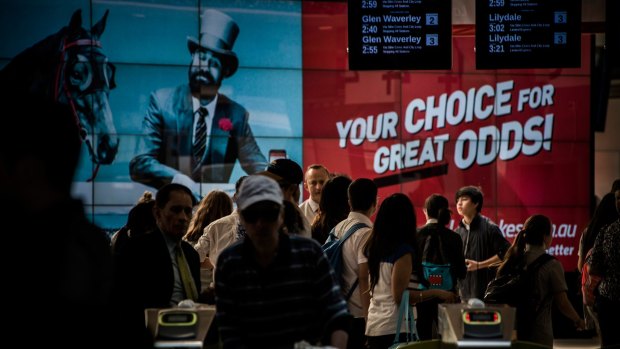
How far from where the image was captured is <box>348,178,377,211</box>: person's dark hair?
6.42m

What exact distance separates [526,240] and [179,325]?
3714 millimetres

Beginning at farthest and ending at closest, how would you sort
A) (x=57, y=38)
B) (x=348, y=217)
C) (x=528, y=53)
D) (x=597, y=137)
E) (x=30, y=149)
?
(x=597, y=137) → (x=57, y=38) → (x=528, y=53) → (x=348, y=217) → (x=30, y=149)

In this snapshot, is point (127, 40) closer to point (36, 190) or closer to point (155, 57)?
point (155, 57)

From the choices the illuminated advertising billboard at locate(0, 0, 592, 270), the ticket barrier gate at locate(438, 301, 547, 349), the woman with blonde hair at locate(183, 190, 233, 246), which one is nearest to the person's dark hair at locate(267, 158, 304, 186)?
the ticket barrier gate at locate(438, 301, 547, 349)

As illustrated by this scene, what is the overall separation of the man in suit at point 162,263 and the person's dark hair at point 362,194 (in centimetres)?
146

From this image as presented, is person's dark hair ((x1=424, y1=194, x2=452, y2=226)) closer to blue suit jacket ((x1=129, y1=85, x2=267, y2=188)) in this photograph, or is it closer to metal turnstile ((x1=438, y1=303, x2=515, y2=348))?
metal turnstile ((x1=438, y1=303, x2=515, y2=348))

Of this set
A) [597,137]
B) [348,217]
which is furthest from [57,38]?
[597,137]

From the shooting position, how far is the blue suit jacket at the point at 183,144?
42.5 feet

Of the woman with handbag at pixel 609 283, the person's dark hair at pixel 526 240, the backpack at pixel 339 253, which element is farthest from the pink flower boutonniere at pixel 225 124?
the backpack at pixel 339 253

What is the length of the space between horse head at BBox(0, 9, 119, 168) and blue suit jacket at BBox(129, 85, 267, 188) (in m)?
0.45

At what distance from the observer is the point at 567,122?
14023 mm

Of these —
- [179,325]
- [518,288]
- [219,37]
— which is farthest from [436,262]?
[219,37]

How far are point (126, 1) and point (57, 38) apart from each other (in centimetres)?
98

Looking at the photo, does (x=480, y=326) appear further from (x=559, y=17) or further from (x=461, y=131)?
(x=461, y=131)
